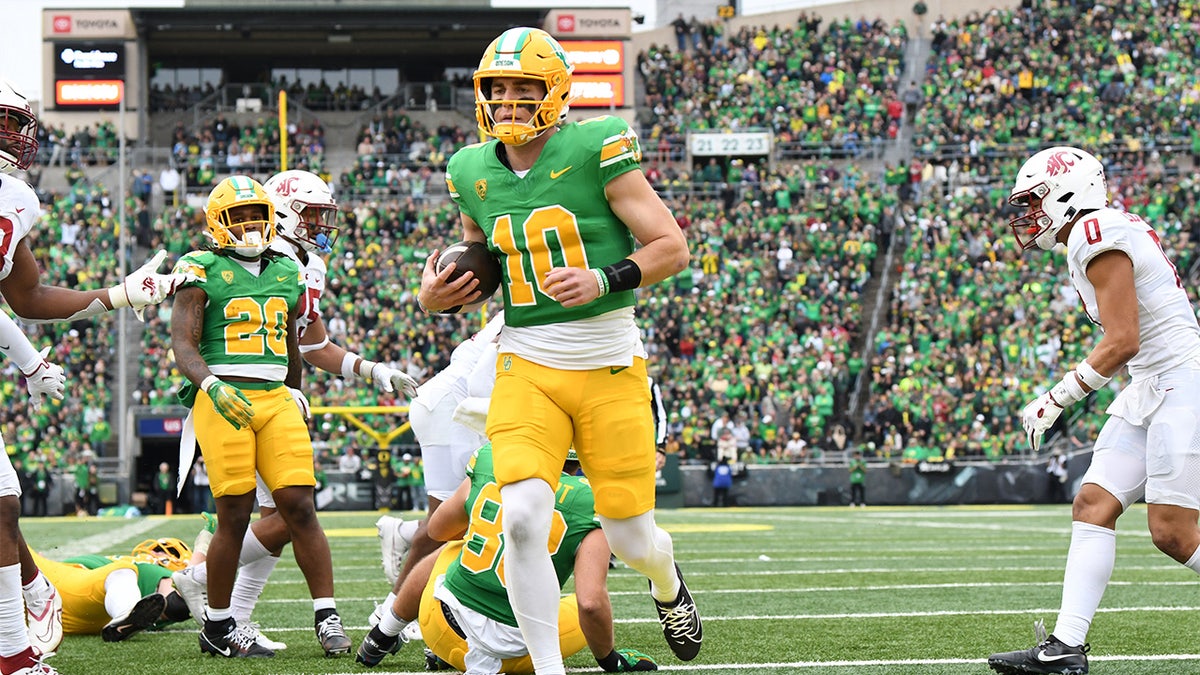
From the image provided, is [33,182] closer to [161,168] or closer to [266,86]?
[161,168]

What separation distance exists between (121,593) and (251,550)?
65cm

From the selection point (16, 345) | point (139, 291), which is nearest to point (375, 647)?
point (139, 291)

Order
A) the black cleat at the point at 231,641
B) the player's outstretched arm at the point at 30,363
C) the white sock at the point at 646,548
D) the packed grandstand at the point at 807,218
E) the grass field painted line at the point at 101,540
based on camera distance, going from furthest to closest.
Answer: the packed grandstand at the point at 807,218, the grass field painted line at the point at 101,540, the black cleat at the point at 231,641, the player's outstretched arm at the point at 30,363, the white sock at the point at 646,548

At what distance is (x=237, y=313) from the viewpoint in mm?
5973

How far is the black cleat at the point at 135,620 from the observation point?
623cm

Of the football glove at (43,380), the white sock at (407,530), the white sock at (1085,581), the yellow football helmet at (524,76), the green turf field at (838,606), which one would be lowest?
the green turf field at (838,606)

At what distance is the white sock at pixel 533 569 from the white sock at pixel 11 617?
5.60 ft

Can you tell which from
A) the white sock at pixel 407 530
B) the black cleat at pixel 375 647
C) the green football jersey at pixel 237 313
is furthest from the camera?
the white sock at pixel 407 530

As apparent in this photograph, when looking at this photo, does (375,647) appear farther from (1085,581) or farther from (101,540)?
(101,540)

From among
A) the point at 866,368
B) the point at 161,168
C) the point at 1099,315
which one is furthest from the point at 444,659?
the point at 161,168

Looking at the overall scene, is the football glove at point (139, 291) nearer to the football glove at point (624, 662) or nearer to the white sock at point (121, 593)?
the white sock at point (121, 593)

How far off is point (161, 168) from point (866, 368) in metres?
14.5

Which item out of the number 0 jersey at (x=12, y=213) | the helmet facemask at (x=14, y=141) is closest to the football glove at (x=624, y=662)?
the number 0 jersey at (x=12, y=213)

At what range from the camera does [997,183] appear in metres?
26.6
